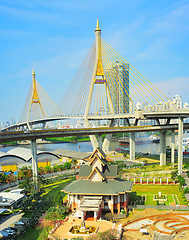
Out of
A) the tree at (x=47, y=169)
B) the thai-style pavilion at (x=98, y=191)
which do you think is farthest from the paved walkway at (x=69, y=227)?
the tree at (x=47, y=169)

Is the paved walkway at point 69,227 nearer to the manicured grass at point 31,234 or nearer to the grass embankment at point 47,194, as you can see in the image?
the grass embankment at point 47,194

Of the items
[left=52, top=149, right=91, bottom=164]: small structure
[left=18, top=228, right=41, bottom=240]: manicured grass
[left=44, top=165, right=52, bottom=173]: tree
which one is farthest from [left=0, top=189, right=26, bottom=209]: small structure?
[left=52, top=149, right=91, bottom=164]: small structure

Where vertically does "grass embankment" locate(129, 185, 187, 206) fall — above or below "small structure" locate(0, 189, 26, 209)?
below

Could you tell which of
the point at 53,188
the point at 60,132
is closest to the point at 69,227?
the point at 53,188

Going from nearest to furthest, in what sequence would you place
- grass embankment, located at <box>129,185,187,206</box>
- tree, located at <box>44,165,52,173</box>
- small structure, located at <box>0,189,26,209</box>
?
small structure, located at <box>0,189,26,209</box>
grass embankment, located at <box>129,185,187,206</box>
tree, located at <box>44,165,52,173</box>

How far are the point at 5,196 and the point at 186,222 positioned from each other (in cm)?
2125

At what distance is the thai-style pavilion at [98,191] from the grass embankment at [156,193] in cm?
408

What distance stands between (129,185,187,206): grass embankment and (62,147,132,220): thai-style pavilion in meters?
4.08

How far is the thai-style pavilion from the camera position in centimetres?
2300

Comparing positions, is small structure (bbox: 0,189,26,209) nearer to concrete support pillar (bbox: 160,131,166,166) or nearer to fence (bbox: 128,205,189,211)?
fence (bbox: 128,205,189,211)

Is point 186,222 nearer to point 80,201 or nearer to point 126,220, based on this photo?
point 126,220

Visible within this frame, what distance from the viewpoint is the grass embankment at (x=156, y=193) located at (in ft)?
90.1

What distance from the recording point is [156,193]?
30953 mm

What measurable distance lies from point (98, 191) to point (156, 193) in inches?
429
